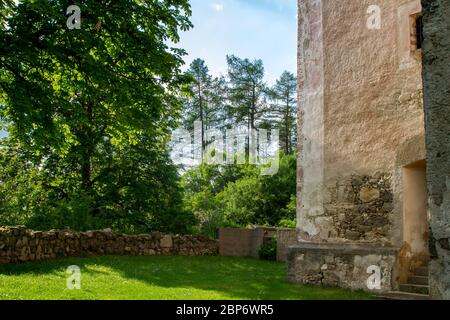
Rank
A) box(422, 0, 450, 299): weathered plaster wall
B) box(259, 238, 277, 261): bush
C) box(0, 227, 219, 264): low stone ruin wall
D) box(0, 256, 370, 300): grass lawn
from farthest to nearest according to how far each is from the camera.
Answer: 1. box(259, 238, 277, 261): bush
2. box(0, 227, 219, 264): low stone ruin wall
3. box(0, 256, 370, 300): grass lawn
4. box(422, 0, 450, 299): weathered plaster wall

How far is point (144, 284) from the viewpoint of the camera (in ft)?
Result: 27.7

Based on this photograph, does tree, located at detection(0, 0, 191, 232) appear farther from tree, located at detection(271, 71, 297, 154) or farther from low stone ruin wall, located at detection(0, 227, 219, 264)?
tree, located at detection(271, 71, 297, 154)

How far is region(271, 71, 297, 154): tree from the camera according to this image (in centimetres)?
3459

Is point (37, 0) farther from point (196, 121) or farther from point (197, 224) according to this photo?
point (196, 121)

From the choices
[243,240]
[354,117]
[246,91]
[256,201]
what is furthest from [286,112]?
[354,117]

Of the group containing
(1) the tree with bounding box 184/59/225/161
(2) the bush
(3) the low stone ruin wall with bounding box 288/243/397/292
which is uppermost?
(1) the tree with bounding box 184/59/225/161

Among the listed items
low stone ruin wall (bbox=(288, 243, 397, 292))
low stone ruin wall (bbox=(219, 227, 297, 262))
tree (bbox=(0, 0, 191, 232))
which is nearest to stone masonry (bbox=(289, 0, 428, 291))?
low stone ruin wall (bbox=(288, 243, 397, 292))

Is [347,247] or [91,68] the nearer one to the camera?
[347,247]

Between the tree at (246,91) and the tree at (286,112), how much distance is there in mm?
1112

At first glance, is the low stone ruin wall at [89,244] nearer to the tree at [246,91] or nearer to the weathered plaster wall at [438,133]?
the weathered plaster wall at [438,133]

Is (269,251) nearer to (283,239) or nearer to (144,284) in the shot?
(283,239)

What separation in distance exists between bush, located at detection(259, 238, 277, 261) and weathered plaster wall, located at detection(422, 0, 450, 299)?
14.9m

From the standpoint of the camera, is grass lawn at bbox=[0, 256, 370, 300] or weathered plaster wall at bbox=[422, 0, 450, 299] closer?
weathered plaster wall at bbox=[422, 0, 450, 299]

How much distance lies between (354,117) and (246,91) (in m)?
26.2
